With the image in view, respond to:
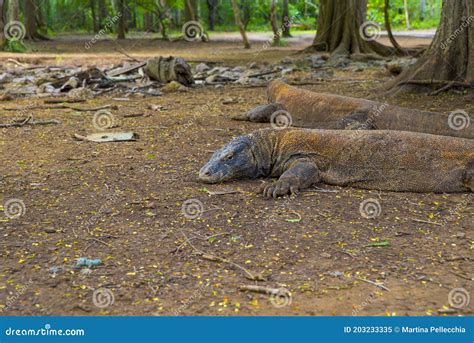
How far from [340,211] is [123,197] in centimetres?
156

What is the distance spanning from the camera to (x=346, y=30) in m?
14.7

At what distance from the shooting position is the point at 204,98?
9.15m

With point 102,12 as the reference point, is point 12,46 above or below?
below

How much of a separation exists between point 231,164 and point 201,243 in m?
1.30

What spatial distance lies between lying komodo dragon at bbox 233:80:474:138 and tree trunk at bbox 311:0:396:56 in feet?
24.3

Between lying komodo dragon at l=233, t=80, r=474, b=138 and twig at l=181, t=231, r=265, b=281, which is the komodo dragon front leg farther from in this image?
lying komodo dragon at l=233, t=80, r=474, b=138

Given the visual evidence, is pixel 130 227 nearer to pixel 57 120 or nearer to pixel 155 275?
pixel 155 275

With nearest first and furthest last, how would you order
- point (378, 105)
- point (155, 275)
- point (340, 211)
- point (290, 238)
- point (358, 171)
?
1. point (155, 275)
2. point (290, 238)
3. point (340, 211)
4. point (358, 171)
5. point (378, 105)

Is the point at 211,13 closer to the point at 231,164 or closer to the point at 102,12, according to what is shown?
the point at 102,12

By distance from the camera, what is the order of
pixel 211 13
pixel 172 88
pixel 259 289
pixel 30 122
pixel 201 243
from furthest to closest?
pixel 211 13 < pixel 172 88 < pixel 30 122 < pixel 201 243 < pixel 259 289

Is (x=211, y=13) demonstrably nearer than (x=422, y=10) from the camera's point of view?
Yes

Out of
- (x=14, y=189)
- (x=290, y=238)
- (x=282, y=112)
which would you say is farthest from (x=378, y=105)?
(x=14, y=189)

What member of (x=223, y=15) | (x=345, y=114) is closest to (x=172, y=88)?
(x=345, y=114)

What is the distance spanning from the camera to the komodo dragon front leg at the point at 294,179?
421cm
